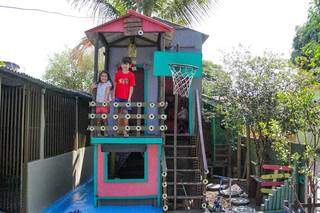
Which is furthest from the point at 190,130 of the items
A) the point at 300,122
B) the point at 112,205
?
the point at 300,122

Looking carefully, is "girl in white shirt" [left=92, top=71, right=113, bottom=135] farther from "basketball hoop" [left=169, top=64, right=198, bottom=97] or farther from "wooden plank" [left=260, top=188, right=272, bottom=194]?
"wooden plank" [left=260, top=188, right=272, bottom=194]

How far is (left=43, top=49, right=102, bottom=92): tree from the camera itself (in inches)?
1074

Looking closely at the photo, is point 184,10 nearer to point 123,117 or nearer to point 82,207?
point 123,117

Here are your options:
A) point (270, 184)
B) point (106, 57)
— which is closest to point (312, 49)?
point (270, 184)

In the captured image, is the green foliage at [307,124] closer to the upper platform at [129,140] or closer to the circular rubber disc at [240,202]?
the circular rubber disc at [240,202]

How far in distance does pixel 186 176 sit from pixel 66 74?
66.4 ft

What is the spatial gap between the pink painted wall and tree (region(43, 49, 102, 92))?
1781 cm

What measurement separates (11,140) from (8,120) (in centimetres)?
37

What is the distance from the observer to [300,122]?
709cm

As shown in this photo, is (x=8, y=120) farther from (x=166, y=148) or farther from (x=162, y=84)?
(x=166, y=148)

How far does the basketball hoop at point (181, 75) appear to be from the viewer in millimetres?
8688

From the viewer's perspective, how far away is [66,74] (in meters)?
28.3

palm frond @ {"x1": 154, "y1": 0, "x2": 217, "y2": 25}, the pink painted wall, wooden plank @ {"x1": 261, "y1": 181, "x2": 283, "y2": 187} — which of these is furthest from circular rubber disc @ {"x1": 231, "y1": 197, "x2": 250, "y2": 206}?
palm frond @ {"x1": 154, "y1": 0, "x2": 217, "y2": 25}

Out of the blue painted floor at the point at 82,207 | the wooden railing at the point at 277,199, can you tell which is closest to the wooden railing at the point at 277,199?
the wooden railing at the point at 277,199
